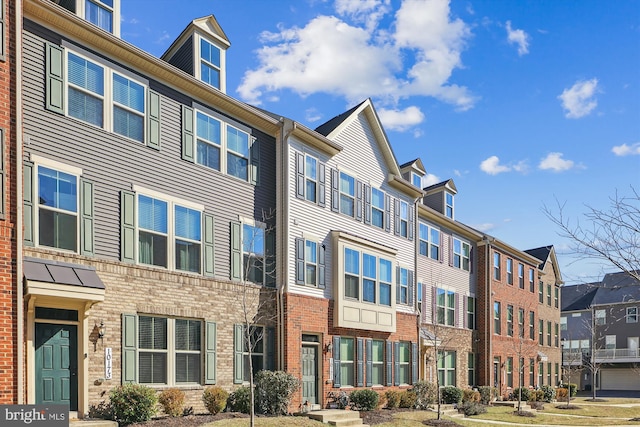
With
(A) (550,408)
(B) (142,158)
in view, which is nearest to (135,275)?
(B) (142,158)

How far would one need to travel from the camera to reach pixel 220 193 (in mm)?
17422

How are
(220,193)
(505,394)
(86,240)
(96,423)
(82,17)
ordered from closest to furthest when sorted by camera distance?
1. (96,423)
2. (86,240)
3. (82,17)
4. (220,193)
5. (505,394)

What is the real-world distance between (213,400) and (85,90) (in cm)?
814

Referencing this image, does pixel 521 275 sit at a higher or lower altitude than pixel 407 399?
higher

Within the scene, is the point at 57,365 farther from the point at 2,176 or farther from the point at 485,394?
the point at 485,394

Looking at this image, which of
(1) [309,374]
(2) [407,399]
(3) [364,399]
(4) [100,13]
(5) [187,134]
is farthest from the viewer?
(2) [407,399]

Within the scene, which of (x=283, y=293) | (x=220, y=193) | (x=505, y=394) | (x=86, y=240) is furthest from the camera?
(x=505, y=394)

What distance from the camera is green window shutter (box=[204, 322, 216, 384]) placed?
644 inches

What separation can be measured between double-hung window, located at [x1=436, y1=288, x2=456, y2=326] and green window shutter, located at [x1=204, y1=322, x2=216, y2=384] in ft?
50.0

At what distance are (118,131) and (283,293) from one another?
701 cm

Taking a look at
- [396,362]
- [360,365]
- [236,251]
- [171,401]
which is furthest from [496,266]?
[171,401]

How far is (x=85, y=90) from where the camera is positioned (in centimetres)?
1399

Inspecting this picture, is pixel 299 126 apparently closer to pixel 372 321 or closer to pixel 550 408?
pixel 372 321

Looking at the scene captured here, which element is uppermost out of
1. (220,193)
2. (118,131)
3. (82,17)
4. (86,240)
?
(82,17)
